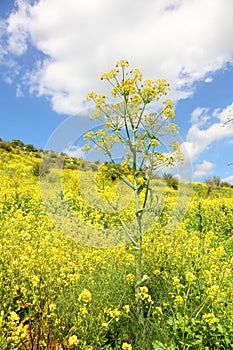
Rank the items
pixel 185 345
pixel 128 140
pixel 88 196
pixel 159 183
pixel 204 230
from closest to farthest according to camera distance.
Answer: pixel 185 345 → pixel 128 140 → pixel 159 183 → pixel 88 196 → pixel 204 230

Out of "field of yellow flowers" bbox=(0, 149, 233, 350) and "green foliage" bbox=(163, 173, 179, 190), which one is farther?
"green foliage" bbox=(163, 173, 179, 190)

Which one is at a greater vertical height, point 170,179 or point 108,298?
point 170,179

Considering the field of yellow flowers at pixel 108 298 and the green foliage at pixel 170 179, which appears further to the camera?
the green foliage at pixel 170 179

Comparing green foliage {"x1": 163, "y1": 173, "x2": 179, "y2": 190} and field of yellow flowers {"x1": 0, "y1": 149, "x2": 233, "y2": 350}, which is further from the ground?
green foliage {"x1": 163, "y1": 173, "x2": 179, "y2": 190}

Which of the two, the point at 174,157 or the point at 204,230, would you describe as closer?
the point at 174,157

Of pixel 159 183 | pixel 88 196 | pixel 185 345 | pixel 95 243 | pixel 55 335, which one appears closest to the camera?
pixel 185 345

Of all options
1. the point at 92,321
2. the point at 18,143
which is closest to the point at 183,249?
the point at 92,321

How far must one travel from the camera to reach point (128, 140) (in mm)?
3963

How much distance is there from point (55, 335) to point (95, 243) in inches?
119

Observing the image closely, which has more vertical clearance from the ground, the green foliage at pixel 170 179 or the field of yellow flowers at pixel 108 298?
the green foliage at pixel 170 179

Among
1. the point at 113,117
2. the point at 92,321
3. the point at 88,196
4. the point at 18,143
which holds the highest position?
the point at 18,143

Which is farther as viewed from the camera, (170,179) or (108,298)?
(170,179)

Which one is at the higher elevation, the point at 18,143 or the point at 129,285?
the point at 18,143

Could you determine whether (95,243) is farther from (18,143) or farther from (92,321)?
(18,143)
